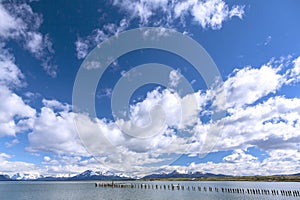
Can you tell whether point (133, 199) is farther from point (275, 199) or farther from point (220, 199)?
point (275, 199)

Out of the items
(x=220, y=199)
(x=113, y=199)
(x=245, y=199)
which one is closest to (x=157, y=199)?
(x=113, y=199)

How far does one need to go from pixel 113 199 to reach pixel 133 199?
6475mm

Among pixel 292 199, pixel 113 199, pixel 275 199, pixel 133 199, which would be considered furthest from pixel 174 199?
pixel 292 199

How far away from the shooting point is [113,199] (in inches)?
2958

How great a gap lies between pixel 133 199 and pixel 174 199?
40.8 ft

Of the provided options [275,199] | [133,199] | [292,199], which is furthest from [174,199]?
[292,199]

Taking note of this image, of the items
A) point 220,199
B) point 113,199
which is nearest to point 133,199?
point 113,199

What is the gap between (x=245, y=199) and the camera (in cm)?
7562

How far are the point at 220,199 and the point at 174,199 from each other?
13.8 metres

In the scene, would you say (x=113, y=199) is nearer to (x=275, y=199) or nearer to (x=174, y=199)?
(x=174, y=199)

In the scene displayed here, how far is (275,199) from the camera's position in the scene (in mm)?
76312

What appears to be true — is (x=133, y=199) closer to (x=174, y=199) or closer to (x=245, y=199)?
(x=174, y=199)

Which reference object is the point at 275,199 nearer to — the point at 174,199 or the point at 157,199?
the point at 174,199

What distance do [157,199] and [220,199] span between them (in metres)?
19.0
